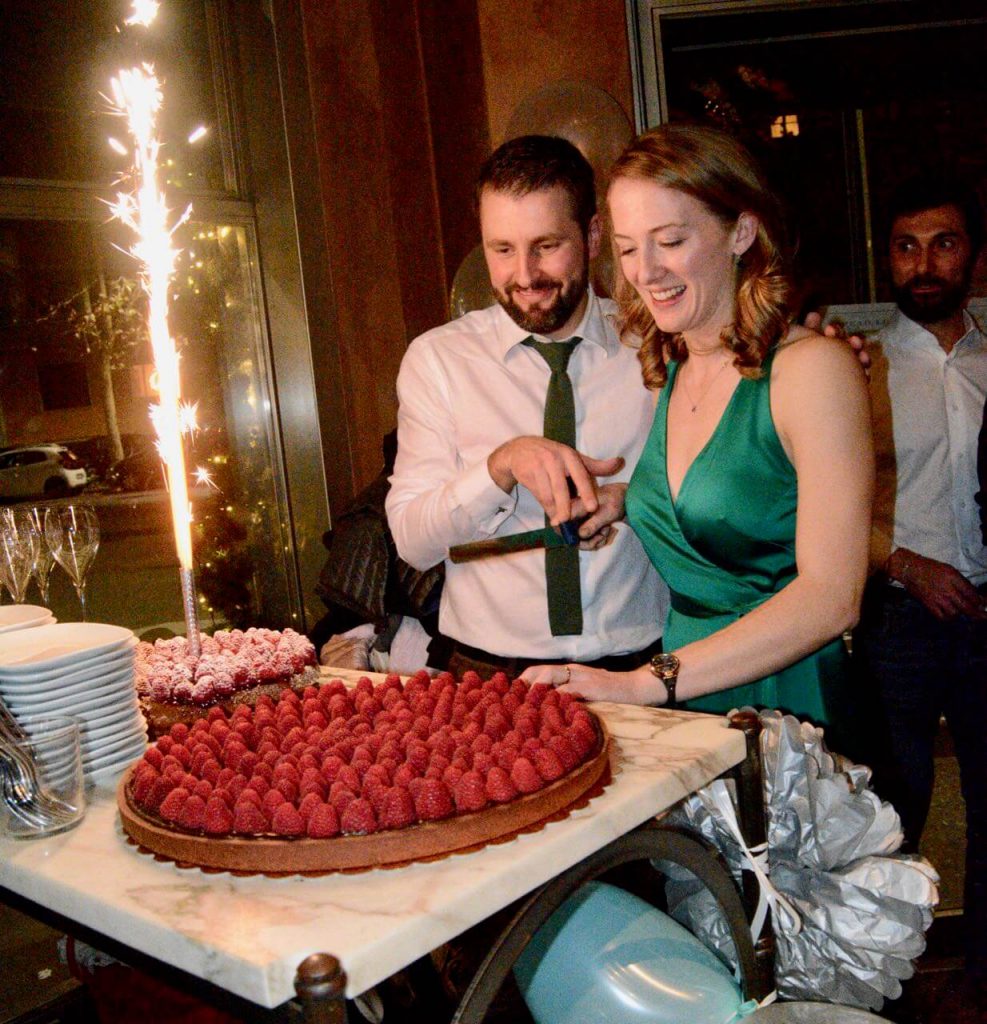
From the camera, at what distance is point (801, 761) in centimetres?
136

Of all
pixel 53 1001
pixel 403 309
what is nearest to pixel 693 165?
pixel 53 1001

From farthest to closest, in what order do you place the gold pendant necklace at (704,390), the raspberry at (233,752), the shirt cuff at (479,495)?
the shirt cuff at (479,495)
the gold pendant necklace at (704,390)
the raspberry at (233,752)

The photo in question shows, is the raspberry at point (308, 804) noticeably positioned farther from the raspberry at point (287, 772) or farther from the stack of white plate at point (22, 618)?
the stack of white plate at point (22, 618)

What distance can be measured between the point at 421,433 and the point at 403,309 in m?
2.05

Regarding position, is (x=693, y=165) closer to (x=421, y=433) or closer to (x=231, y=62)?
(x=421, y=433)

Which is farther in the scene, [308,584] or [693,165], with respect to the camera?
[308,584]

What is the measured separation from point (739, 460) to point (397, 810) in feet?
2.86

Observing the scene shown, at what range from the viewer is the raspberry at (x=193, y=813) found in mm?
1079

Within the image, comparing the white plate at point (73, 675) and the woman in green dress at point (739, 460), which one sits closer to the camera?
the white plate at point (73, 675)

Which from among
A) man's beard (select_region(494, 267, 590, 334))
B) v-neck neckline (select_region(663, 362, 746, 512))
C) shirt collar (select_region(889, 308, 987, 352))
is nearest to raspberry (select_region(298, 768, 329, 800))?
v-neck neckline (select_region(663, 362, 746, 512))

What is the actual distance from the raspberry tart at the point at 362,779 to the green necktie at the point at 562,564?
686 millimetres

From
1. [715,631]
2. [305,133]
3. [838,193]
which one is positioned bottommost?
[715,631]

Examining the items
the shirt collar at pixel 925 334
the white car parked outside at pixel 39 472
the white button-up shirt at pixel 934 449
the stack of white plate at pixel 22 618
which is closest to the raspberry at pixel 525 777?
the stack of white plate at pixel 22 618

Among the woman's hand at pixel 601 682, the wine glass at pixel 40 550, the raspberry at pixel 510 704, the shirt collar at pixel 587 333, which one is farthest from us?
the shirt collar at pixel 587 333
